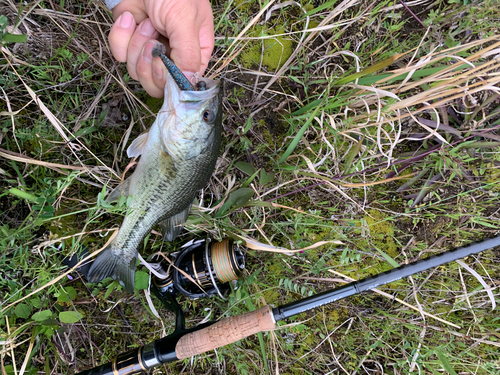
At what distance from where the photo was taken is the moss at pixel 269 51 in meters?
2.86

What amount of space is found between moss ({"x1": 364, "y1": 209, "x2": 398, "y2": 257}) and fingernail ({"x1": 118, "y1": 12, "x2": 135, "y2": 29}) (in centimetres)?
263

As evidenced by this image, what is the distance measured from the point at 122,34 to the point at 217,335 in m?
2.21

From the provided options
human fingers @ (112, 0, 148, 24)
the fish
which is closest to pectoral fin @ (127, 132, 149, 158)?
the fish

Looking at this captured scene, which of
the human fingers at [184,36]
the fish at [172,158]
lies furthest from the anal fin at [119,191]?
the human fingers at [184,36]

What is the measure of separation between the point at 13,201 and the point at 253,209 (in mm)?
1909

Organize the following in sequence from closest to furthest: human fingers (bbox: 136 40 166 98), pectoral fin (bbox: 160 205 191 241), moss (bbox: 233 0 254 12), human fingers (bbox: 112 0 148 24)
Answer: human fingers (bbox: 136 40 166 98) → human fingers (bbox: 112 0 148 24) → pectoral fin (bbox: 160 205 191 241) → moss (bbox: 233 0 254 12)

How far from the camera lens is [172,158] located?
2.07 m

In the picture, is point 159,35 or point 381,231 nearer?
point 159,35

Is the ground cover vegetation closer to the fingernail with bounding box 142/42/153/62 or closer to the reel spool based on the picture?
the reel spool

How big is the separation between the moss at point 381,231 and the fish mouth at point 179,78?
2.03 m

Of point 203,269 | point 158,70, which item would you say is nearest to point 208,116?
point 158,70

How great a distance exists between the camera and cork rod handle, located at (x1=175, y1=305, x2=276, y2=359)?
213cm

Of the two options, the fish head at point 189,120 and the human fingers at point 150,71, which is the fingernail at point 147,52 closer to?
the human fingers at point 150,71

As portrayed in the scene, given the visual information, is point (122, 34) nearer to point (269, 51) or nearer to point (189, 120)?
point (189, 120)
